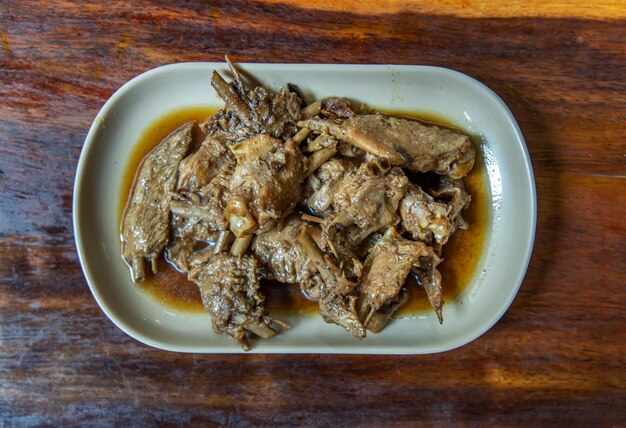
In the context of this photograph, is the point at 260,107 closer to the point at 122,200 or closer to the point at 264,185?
the point at 264,185

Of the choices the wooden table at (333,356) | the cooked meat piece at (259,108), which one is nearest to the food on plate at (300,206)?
the cooked meat piece at (259,108)

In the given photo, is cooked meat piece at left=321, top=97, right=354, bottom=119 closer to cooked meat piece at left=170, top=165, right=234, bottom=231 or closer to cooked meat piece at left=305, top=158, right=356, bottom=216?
cooked meat piece at left=305, top=158, right=356, bottom=216

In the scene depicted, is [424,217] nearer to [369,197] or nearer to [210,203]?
[369,197]

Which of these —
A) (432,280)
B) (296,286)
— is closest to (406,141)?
(432,280)

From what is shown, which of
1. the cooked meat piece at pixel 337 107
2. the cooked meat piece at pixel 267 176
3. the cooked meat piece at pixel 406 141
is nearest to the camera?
the cooked meat piece at pixel 267 176

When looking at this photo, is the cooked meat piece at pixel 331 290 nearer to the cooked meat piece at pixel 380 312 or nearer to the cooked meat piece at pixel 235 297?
the cooked meat piece at pixel 380 312

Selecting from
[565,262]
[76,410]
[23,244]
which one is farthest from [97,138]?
[565,262]

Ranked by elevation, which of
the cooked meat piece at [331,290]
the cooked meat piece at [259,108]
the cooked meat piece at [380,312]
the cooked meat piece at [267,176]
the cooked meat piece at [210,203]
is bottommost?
the cooked meat piece at [380,312]
